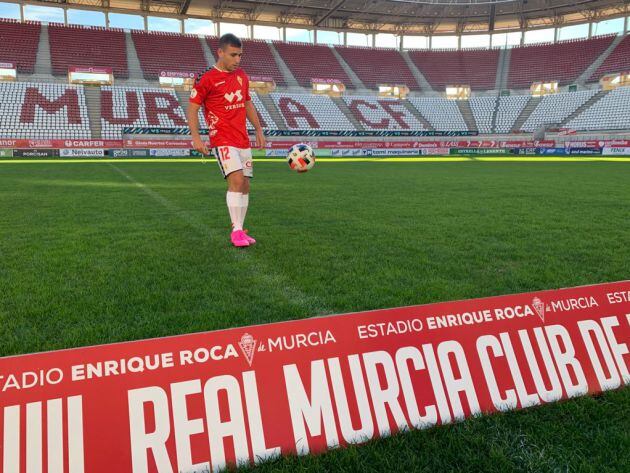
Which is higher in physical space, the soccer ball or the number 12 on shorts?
the soccer ball

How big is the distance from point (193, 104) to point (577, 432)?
3997mm

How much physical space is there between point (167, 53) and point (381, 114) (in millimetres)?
18800

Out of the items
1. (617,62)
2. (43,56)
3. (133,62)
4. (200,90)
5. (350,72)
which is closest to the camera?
(200,90)

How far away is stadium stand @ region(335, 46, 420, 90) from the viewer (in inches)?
1694

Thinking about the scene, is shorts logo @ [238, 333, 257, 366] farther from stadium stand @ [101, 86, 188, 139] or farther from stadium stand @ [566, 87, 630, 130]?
stadium stand @ [566, 87, 630, 130]

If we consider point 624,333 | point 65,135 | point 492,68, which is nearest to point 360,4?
point 492,68

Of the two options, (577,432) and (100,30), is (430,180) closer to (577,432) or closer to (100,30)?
(577,432)

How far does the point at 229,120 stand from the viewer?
4.50 meters

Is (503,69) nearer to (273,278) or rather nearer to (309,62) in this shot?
(309,62)

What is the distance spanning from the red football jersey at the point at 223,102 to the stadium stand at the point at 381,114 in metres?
32.8

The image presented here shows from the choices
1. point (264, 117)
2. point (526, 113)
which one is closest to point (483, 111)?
point (526, 113)

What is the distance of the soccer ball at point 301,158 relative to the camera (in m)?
7.16

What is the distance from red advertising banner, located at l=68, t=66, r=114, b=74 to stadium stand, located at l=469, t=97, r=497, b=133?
29764mm

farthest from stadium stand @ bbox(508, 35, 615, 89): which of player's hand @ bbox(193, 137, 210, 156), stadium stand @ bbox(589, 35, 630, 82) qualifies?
player's hand @ bbox(193, 137, 210, 156)
